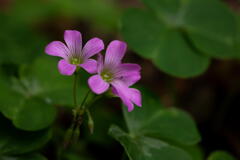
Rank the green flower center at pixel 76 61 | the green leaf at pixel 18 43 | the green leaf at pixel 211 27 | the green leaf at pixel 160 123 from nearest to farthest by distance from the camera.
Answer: the green flower center at pixel 76 61, the green leaf at pixel 160 123, the green leaf at pixel 211 27, the green leaf at pixel 18 43

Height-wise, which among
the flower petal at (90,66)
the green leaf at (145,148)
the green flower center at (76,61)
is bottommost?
the green leaf at (145,148)

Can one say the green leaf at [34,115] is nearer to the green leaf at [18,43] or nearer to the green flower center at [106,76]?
the green flower center at [106,76]

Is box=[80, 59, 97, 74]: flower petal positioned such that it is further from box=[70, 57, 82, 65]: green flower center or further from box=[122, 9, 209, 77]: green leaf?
box=[122, 9, 209, 77]: green leaf

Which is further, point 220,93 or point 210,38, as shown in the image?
point 220,93

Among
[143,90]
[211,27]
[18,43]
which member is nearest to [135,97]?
[143,90]

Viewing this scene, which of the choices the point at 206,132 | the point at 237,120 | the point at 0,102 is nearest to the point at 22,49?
the point at 0,102

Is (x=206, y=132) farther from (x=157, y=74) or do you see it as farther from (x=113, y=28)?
(x=113, y=28)

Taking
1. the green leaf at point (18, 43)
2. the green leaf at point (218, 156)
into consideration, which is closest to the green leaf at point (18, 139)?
the green leaf at point (18, 43)

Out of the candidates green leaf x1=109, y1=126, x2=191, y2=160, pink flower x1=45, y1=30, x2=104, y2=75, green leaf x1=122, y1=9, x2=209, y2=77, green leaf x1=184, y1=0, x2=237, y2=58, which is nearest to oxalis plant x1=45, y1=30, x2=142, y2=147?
pink flower x1=45, y1=30, x2=104, y2=75
